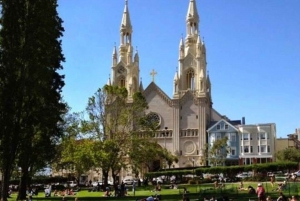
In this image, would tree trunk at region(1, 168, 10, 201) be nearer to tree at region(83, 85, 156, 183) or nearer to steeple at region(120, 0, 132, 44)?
tree at region(83, 85, 156, 183)

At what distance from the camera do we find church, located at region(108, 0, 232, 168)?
9856 centimetres

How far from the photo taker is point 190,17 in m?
110

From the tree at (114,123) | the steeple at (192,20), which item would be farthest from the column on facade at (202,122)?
the tree at (114,123)

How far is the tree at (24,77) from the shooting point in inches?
1258

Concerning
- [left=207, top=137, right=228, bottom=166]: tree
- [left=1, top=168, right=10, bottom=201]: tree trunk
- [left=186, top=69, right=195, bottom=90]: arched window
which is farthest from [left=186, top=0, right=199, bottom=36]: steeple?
[left=1, top=168, right=10, bottom=201]: tree trunk

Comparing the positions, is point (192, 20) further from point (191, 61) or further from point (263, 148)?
point (263, 148)

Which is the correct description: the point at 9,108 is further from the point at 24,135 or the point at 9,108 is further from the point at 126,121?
the point at 126,121

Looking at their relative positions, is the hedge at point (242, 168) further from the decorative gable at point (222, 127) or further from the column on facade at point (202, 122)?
the decorative gable at point (222, 127)

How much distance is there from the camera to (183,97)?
102 m

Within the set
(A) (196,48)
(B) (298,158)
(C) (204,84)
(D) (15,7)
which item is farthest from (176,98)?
(D) (15,7)

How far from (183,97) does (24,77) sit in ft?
234

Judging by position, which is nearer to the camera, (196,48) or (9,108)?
(9,108)

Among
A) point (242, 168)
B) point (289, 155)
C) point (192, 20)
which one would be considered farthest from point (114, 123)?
point (192, 20)

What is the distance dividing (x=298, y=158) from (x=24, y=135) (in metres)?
76.0
